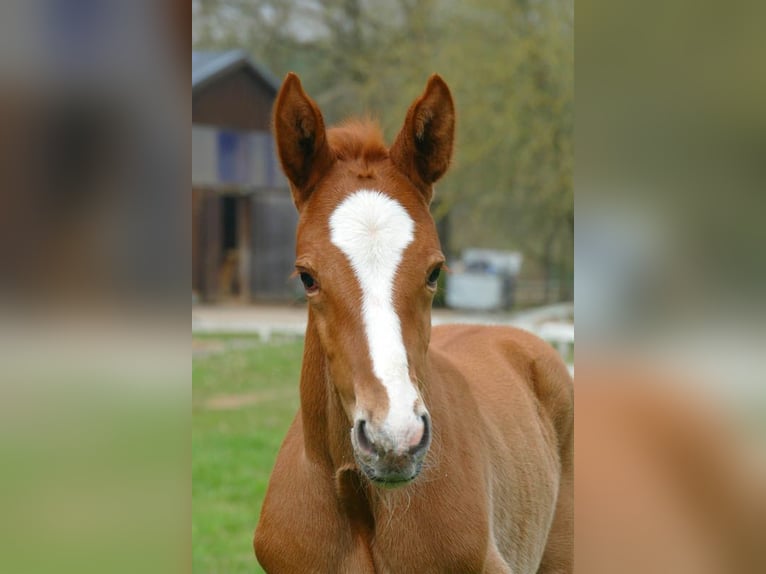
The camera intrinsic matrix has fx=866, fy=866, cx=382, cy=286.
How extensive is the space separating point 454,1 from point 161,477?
68.7ft

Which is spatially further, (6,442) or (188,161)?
(188,161)

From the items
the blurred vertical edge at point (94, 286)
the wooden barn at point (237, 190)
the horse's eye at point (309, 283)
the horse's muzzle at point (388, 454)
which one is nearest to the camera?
the blurred vertical edge at point (94, 286)

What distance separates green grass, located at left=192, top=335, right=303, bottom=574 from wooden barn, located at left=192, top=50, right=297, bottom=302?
23.1 ft

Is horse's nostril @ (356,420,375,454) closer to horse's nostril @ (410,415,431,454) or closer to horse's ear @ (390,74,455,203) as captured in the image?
horse's nostril @ (410,415,431,454)

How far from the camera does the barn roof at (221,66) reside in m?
20.7

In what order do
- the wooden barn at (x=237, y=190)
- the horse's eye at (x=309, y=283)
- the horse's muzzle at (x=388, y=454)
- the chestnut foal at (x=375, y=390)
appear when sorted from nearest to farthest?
the horse's muzzle at (x=388, y=454)
the chestnut foal at (x=375, y=390)
the horse's eye at (x=309, y=283)
the wooden barn at (x=237, y=190)

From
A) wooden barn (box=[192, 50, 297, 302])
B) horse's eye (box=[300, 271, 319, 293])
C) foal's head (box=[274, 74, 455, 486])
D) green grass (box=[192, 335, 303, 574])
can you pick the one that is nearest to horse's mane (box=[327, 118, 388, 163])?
foal's head (box=[274, 74, 455, 486])

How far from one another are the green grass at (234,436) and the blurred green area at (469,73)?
23.8ft

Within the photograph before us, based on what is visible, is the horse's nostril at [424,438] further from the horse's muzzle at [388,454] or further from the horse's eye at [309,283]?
the horse's eye at [309,283]

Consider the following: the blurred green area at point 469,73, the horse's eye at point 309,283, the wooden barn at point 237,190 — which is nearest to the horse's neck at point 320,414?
the horse's eye at point 309,283

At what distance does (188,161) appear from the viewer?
A: 4.38 ft

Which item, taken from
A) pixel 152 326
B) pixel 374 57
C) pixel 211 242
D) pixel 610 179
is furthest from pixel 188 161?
pixel 211 242

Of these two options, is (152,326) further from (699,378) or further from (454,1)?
(454,1)

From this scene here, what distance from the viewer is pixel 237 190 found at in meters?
23.5
